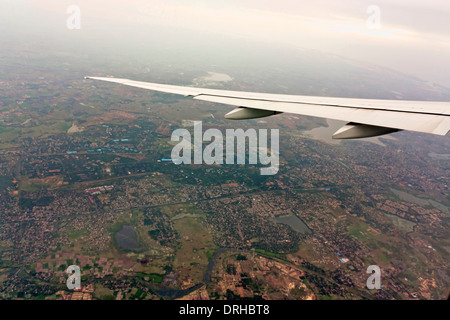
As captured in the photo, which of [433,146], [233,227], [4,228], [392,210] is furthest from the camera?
[433,146]

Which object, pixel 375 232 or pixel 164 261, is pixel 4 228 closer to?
pixel 164 261

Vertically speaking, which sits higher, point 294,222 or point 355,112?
point 355,112

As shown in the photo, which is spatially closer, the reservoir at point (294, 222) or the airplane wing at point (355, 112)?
the airplane wing at point (355, 112)

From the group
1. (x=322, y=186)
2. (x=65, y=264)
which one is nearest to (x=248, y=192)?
(x=322, y=186)

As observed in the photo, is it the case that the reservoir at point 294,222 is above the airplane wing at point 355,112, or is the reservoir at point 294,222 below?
below

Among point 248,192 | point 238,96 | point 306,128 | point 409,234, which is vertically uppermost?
point 238,96

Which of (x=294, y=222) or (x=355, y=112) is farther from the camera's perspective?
(x=294, y=222)

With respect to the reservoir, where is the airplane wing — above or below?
above

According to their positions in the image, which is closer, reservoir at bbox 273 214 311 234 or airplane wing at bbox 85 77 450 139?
airplane wing at bbox 85 77 450 139
